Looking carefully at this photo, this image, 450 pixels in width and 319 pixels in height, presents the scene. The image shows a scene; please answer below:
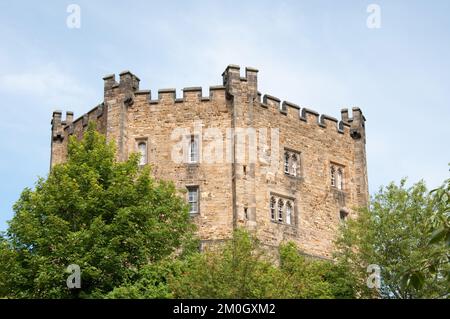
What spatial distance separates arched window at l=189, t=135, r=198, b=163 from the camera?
129 feet

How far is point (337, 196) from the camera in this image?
138 feet

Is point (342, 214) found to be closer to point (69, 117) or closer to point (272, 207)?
point (272, 207)

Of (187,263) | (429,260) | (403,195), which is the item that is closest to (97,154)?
(187,263)

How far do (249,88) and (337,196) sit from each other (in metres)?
7.16

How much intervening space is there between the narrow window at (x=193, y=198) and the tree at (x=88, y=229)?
2.93m

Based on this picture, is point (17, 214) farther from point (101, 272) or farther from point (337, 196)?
point (337, 196)

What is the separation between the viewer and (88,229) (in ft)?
103

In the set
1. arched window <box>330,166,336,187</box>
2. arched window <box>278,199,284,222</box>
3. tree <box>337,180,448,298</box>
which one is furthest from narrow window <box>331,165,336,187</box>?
tree <box>337,180,448,298</box>

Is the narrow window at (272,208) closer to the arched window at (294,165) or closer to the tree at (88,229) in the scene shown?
the arched window at (294,165)

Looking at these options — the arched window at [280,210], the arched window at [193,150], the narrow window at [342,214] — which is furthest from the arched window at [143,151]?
the narrow window at [342,214]

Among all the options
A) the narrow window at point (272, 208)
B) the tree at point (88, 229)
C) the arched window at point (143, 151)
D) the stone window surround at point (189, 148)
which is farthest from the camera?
the arched window at point (143, 151)

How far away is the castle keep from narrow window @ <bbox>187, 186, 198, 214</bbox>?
0.05 meters

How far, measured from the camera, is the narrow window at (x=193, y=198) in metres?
Answer: 38.6

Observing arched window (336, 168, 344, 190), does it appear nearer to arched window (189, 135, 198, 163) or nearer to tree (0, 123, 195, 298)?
arched window (189, 135, 198, 163)
